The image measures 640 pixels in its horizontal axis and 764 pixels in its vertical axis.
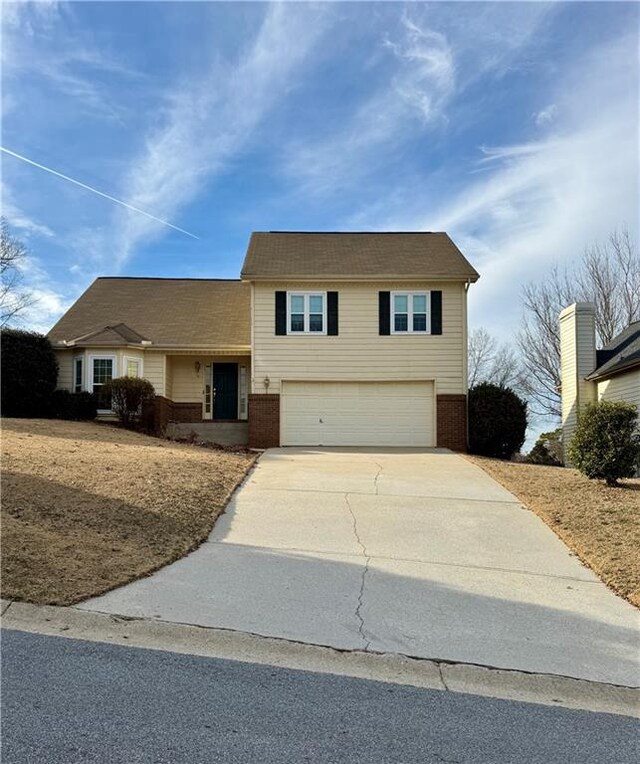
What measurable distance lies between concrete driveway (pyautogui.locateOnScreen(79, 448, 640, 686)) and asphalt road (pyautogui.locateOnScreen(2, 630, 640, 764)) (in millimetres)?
811

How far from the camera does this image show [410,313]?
2109 cm

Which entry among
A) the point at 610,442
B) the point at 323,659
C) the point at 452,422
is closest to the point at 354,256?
the point at 452,422

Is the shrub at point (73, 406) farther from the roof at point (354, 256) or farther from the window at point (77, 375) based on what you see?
the roof at point (354, 256)

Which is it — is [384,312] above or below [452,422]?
above

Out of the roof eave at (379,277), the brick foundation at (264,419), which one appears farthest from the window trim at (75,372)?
the roof eave at (379,277)

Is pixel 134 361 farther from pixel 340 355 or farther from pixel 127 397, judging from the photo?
pixel 340 355

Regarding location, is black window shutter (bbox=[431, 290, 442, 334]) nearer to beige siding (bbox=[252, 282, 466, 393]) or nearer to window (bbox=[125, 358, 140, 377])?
beige siding (bbox=[252, 282, 466, 393])

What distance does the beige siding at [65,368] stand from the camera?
72.1 ft

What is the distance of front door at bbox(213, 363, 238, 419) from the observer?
23406 mm

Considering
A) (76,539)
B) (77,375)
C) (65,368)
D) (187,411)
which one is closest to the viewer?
(76,539)

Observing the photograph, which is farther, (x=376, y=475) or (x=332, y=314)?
(x=332, y=314)

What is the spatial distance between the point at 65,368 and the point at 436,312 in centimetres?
1208

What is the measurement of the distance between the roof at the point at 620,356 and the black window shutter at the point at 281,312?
902 centimetres

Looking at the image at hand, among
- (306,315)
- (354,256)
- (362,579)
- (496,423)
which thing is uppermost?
(354,256)
